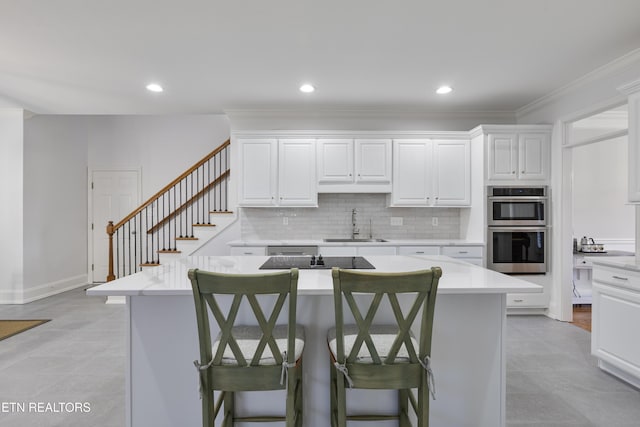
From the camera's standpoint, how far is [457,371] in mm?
1985

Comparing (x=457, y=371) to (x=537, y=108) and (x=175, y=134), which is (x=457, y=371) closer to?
(x=537, y=108)

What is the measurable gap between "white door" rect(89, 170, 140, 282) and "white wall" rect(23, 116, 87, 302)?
142 mm

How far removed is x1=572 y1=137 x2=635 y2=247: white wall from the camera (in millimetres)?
5242

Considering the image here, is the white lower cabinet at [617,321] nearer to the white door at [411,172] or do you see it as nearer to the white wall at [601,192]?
the white door at [411,172]

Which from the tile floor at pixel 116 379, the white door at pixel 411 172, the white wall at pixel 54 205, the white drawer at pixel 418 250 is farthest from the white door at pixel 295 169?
the white wall at pixel 54 205

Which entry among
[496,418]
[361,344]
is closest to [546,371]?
[496,418]

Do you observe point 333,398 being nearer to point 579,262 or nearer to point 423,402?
point 423,402

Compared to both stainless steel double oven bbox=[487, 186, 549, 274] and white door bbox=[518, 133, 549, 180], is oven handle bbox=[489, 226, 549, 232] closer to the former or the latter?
stainless steel double oven bbox=[487, 186, 549, 274]

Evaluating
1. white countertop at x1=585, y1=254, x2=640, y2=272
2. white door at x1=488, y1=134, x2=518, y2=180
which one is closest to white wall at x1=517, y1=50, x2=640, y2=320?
white door at x1=488, y1=134, x2=518, y2=180

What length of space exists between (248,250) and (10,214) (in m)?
3.73

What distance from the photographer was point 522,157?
4469 mm

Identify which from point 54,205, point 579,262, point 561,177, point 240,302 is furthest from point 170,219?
point 579,262

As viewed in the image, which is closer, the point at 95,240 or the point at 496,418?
A: the point at 496,418

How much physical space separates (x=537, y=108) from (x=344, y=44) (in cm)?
316
